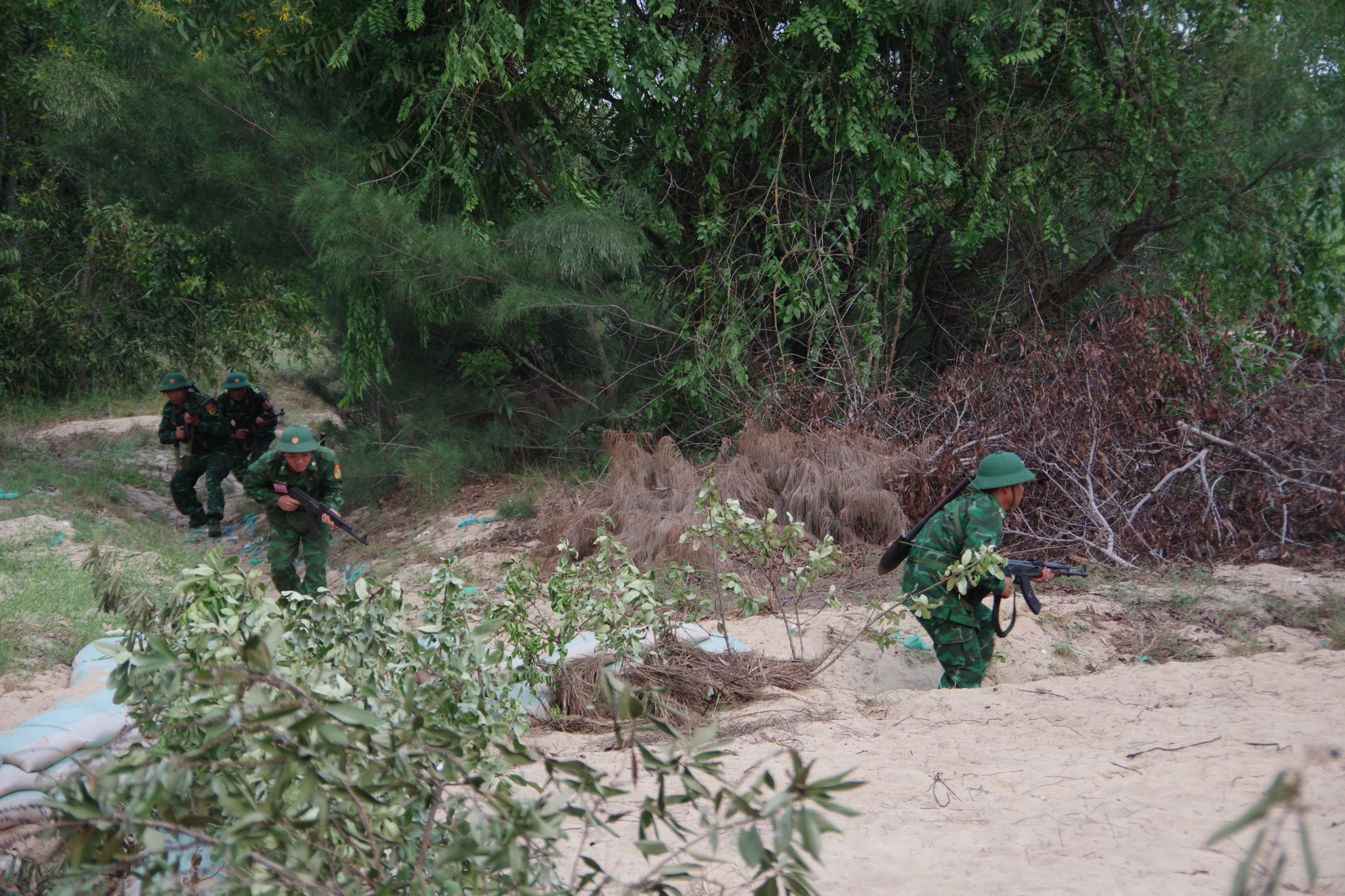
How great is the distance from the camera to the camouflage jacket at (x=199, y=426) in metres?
9.34

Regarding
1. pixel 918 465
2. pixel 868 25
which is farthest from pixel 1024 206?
pixel 918 465

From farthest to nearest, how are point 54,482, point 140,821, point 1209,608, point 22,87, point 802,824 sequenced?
point 22,87 → point 54,482 → point 1209,608 → point 140,821 → point 802,824

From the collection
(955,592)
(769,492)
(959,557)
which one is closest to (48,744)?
(955,592)

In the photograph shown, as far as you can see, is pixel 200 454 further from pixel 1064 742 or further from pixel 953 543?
pixel 1064 742

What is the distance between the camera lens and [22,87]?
1082 centimetres

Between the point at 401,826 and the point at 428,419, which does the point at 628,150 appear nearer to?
the point at 428,419

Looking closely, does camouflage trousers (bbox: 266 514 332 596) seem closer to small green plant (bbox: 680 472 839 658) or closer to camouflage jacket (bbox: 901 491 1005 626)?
small green plant (bbox: 680 472 839 658)

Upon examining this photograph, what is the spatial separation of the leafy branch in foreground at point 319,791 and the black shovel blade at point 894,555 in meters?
2.77

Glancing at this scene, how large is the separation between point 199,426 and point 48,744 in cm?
693

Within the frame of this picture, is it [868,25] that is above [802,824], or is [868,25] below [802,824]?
above

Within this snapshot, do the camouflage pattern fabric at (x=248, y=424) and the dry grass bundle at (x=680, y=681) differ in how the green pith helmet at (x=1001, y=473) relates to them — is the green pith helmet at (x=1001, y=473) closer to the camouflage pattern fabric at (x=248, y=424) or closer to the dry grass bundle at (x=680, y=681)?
the dry grass bundle at (x=680, y=681)

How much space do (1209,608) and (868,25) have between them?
5180mm

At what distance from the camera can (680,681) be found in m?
4.23

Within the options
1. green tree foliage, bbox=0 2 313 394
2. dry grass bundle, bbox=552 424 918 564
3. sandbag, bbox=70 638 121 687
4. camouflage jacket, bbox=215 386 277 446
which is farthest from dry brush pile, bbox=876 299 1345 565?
green tree foliage, bbox=0 2 313 394
